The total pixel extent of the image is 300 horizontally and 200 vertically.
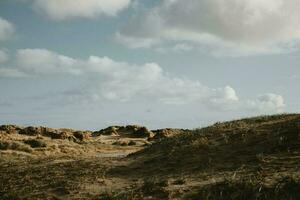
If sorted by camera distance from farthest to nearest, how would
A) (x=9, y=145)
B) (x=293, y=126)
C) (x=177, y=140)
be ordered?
1. (x=9, y=145)
2. (x=177, y=140)
3. (x=293, y=126)

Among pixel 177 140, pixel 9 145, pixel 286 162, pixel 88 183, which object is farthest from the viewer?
pixel 9 145

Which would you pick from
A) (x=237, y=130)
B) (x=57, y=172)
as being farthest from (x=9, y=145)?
(x=237, y=130)

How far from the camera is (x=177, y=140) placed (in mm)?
21469

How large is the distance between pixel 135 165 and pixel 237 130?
454 cm

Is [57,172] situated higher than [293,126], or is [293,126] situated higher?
[293,126]

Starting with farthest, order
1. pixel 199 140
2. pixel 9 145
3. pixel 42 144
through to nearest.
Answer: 1. pixel 42 144
2. pixel 9 145
3. pixel 199 140

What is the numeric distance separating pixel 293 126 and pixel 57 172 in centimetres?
888

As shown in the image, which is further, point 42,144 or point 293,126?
point 42,144

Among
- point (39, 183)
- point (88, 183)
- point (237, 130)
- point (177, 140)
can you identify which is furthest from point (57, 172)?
point (237, 130)

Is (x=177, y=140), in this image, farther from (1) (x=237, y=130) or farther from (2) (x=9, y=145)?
(2) (x=9, y=145)

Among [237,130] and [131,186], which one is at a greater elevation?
[237,130]

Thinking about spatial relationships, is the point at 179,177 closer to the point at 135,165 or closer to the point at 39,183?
the point at 135,165

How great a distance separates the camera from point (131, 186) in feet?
51.0

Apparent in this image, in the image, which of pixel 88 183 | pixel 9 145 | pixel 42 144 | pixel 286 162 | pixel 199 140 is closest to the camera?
pixel 286 162
